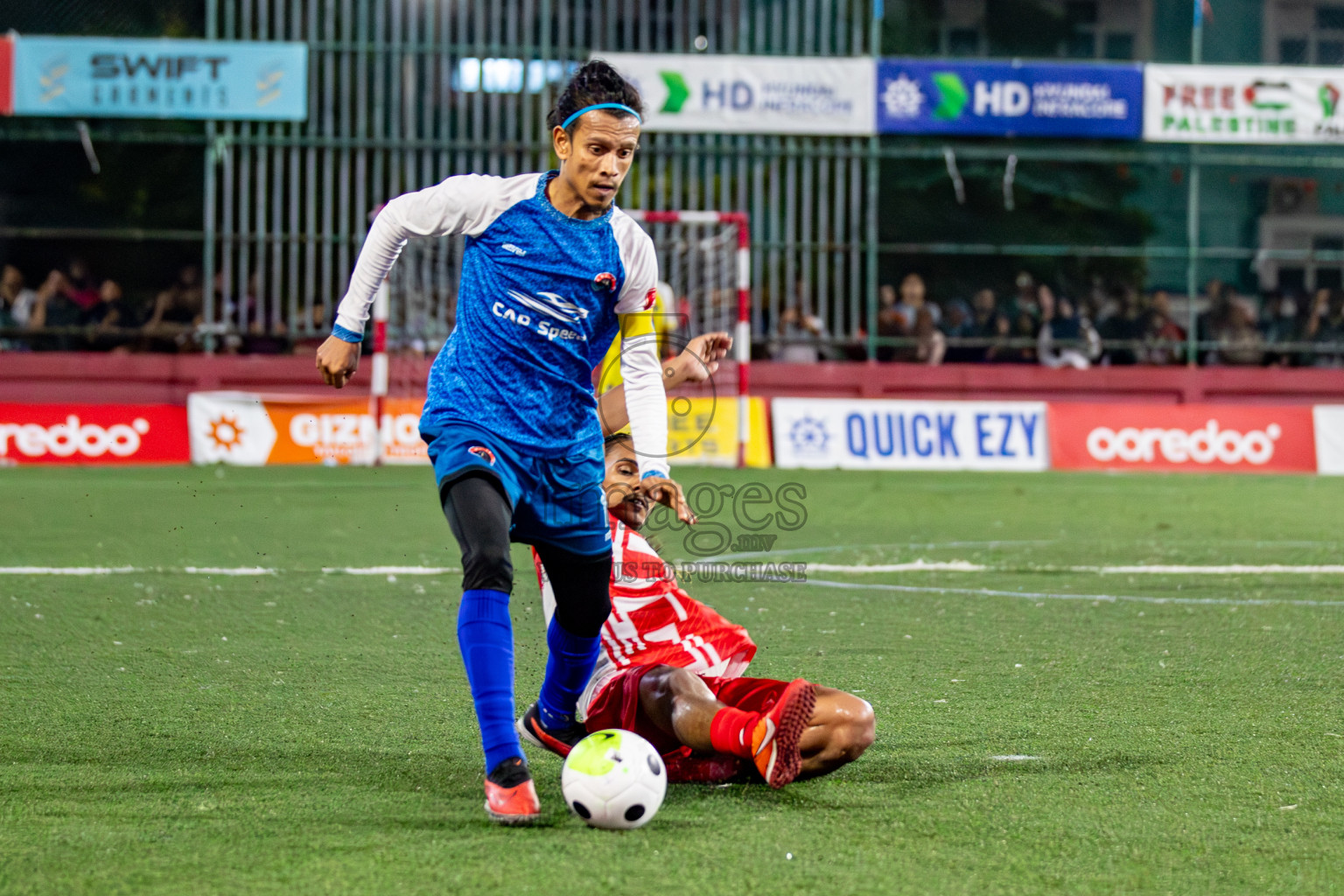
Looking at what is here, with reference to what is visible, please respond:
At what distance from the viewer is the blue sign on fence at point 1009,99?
19.0m

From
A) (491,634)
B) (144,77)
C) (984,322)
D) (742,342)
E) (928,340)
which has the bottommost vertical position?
(491,634)

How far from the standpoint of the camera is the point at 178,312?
18.7 metres

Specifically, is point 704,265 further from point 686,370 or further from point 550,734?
point 550,734

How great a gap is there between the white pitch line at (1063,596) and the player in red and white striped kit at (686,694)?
351 cm

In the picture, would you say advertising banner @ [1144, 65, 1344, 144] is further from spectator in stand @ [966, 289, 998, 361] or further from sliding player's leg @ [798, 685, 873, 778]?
sliding player's leg @ [798, 685, 873, 778]

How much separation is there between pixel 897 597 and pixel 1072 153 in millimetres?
13499

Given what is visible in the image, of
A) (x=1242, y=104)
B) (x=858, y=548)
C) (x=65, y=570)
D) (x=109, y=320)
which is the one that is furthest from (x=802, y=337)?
(x=65, y=570)

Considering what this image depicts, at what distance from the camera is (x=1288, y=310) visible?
2019 centimetres

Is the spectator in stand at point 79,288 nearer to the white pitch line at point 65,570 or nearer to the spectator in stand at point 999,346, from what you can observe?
the white pitch line at point 65,570

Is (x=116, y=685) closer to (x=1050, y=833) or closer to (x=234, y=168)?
(x=1050, y=833)

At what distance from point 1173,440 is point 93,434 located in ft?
40.3

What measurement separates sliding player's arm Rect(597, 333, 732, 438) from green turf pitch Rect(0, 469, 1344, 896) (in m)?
1.07

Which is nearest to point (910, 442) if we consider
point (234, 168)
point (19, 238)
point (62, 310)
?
point (234, 168)

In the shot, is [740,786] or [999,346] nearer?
[740,786]
